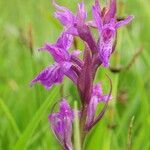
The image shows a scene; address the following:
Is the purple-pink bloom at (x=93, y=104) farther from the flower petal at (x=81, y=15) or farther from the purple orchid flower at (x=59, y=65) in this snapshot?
the flower petal at (x=81, y=15)

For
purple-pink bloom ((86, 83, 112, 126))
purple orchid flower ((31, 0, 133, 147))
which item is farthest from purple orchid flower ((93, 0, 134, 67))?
purple-pink bloom ((86, 83, 112, 126))

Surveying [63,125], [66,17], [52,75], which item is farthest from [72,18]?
[63,125]

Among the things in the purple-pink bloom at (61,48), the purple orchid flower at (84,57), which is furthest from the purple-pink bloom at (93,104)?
the purple-pink bloom at (61,48)

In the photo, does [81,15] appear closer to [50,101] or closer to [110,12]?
[110,12]

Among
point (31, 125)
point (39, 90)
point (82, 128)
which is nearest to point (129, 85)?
point (39, 90)

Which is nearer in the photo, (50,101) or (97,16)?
(97,16)

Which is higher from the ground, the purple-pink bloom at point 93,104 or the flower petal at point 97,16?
the flower petal at point 97,16

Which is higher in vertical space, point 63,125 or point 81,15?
point 81,15

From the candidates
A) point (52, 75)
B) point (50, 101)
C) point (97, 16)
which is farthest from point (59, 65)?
point (50, 101)

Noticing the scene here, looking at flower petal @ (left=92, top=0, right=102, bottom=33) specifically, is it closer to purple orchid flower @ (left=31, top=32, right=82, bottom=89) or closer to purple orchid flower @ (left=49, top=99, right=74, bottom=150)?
purple orchid flower @ (left=31, top=32, right=82, bottom=89)
